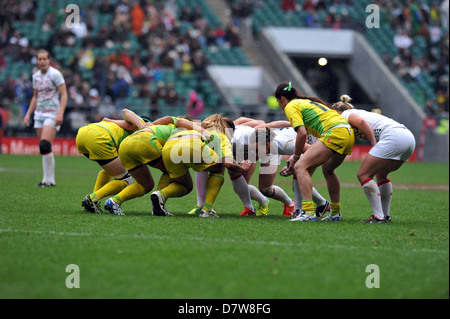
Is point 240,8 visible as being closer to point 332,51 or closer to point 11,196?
point 332,51

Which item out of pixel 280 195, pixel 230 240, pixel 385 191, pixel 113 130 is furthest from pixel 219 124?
pixel 230 240

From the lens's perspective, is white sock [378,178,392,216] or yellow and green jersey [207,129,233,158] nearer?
yellow and green jersey [207,129,233,158]

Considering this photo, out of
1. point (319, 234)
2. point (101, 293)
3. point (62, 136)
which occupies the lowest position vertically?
point (101, 293)

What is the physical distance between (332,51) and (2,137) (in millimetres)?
15141

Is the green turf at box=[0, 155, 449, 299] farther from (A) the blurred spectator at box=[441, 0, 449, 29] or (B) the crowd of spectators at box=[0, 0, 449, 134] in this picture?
(A) the blurred spectator at box=[441, 0, 449, 29]

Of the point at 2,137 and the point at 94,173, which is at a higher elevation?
the point at 2,137

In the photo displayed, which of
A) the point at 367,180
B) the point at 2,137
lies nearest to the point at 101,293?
the point at 367,180

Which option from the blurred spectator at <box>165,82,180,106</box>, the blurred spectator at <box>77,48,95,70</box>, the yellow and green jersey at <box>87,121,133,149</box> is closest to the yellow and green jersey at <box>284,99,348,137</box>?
the yellow and green jersey at <box>87,121,133,149</box>

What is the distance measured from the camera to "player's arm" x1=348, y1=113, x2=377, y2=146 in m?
8.44

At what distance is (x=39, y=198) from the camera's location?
10555 mm

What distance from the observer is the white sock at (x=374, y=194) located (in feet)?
27.8

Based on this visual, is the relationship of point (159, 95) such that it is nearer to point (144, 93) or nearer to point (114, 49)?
point (144, 93)

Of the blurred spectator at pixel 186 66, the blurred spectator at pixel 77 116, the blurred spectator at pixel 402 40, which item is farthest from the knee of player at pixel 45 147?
the blurred spectator at pixel 402 40

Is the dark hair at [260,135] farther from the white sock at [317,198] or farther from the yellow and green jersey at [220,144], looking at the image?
the white sock at [317,198]
